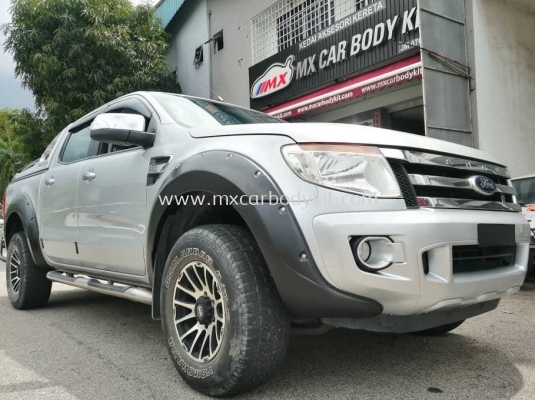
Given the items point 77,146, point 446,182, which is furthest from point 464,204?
point 77,146

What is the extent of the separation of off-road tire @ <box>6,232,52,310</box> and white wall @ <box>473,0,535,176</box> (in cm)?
→ 711

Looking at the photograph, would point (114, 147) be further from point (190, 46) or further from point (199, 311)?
point (190, 46)

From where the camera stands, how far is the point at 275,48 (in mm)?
11930

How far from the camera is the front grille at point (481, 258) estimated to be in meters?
2.18

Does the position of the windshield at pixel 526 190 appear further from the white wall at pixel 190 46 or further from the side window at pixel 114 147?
the white wall at pixel 190 46

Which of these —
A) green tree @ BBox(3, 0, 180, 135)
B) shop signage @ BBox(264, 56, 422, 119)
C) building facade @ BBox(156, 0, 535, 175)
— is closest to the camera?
building facade @ BBox(156, 0, 535, 175)

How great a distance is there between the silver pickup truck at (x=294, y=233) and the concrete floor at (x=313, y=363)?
0.36 metres

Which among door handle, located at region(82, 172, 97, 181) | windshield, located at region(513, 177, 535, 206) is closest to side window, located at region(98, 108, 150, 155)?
door handle, located at region(82, 172, 97, 181)

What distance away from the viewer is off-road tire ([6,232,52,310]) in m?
4.61

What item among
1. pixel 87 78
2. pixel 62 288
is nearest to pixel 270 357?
pixel 62 288

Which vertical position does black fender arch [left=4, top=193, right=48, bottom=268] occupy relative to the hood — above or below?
below

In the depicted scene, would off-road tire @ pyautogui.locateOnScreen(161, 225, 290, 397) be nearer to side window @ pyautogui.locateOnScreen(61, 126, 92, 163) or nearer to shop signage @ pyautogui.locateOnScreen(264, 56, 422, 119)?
side window @ pyautogui.locateOnScreen(61, 126, 92, 163)

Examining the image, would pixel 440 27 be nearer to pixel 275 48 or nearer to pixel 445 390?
pixel 275 48

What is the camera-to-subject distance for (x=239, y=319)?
2.13 metres
